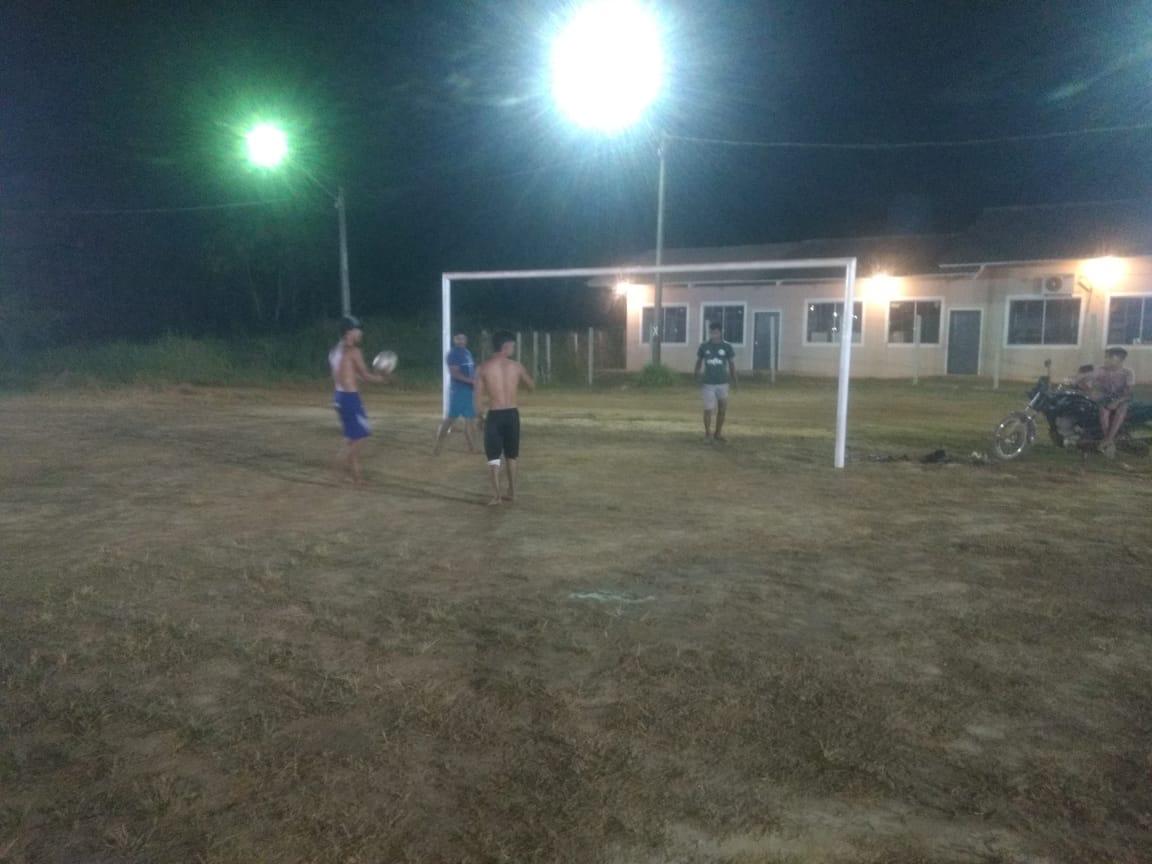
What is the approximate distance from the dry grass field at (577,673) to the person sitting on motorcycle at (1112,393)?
73.7 inches

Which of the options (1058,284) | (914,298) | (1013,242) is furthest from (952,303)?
(1058,284)

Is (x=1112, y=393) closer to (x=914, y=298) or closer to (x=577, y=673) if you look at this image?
(x=577, y=673)

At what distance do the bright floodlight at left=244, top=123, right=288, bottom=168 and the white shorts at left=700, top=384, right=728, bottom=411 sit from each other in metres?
11.2

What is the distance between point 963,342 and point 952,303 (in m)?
1.13

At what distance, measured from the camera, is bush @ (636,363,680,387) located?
25.3m

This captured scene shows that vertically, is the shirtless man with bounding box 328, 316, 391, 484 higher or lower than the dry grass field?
higher

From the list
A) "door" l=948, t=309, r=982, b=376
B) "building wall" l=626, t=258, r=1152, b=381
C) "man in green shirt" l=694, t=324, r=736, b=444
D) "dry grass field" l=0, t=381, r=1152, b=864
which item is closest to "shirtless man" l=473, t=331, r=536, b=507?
"dry grass field" l=0, t=381, r=1152, b=864

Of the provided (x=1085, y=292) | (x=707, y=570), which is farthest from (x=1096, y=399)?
(x=1085, y=292)

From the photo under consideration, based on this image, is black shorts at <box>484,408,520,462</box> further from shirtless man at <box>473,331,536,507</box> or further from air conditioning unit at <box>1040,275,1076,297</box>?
air conditioning unit at <box>1040,275,1076,297</box>

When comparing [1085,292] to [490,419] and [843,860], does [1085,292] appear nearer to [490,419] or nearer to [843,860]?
[490,419]

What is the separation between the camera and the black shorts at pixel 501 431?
8.88 m

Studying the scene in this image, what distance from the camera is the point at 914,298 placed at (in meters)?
27.9

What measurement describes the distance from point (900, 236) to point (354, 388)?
88.6 ft

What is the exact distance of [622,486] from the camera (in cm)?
1005
